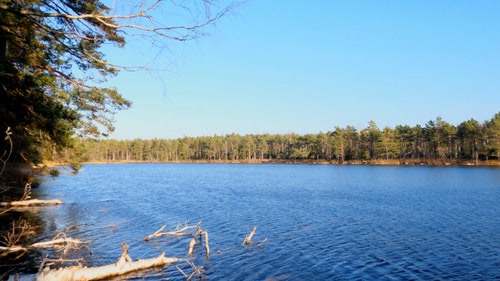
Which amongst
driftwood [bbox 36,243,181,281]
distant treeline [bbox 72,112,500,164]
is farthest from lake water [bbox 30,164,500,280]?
distant treeline [bbox 72,112,500,164]

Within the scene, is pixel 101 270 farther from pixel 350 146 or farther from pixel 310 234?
pixel 350 146

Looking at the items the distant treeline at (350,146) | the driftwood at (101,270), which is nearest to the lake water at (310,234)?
the driftwood at (101,270)

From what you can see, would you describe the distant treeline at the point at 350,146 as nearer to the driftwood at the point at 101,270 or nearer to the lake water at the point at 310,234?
the lake water at the point at 310,234

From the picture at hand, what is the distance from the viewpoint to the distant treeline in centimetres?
9819

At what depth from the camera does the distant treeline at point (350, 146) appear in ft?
322

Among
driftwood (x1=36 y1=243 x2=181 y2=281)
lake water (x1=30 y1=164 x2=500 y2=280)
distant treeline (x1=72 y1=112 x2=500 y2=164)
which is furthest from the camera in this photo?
distant treeline (x1=72 y1=112 x2=500 y2=164)

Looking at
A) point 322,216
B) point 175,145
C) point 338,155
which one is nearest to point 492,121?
point 338,155

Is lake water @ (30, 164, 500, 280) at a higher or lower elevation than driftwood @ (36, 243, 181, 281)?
lower

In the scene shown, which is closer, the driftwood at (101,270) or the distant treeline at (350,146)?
the driftwood at (101,270)

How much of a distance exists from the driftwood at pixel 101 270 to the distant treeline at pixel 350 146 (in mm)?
38681

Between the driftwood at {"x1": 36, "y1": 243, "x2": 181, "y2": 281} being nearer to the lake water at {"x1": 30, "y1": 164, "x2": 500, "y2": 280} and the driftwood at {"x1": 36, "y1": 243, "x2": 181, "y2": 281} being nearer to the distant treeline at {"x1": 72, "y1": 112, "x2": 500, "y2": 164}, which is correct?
the lake water at {"x1": 30, "y1": 164, "x2": 500, "y2": 280}

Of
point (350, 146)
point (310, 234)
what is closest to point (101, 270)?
point (310, 234)

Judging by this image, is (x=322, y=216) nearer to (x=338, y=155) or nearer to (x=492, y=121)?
(x=492, y=121)

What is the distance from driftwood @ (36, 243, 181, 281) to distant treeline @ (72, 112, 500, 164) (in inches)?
1523
